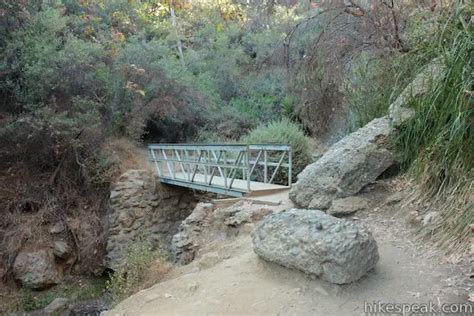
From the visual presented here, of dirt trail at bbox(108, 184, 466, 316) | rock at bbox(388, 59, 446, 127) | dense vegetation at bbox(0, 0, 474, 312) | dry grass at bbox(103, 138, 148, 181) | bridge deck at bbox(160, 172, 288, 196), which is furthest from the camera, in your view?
dry grass at bbox(103, 138, 148, 181)

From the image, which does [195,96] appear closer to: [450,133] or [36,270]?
[36,270]

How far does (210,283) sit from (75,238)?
5742mm

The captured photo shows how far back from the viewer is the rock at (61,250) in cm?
807

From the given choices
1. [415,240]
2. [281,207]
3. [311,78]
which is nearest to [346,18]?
[311,78]

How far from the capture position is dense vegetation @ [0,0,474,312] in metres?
3.73

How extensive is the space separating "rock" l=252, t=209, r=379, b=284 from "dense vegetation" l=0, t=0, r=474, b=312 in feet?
2.40

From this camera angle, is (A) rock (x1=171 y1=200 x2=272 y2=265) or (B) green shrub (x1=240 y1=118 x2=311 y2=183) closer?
(A) rock (x1=171 y1=200 x2=272 y2=265)

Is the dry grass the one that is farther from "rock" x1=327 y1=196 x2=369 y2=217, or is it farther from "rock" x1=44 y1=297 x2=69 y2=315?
"rock" x1=327 y1=196 x2=369 y2=217

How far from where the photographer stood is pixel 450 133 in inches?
136

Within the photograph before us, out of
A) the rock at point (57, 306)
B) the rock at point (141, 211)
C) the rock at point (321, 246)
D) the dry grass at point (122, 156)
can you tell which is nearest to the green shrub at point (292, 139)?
the rock at point (141, 211)

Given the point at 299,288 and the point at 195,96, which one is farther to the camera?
the point at 195,96

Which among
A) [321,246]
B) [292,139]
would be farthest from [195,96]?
[321,246]

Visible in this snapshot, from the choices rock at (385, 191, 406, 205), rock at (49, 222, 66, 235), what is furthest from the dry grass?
rock at (385, 191, 406, 205)

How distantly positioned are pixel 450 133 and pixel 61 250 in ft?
23.8
